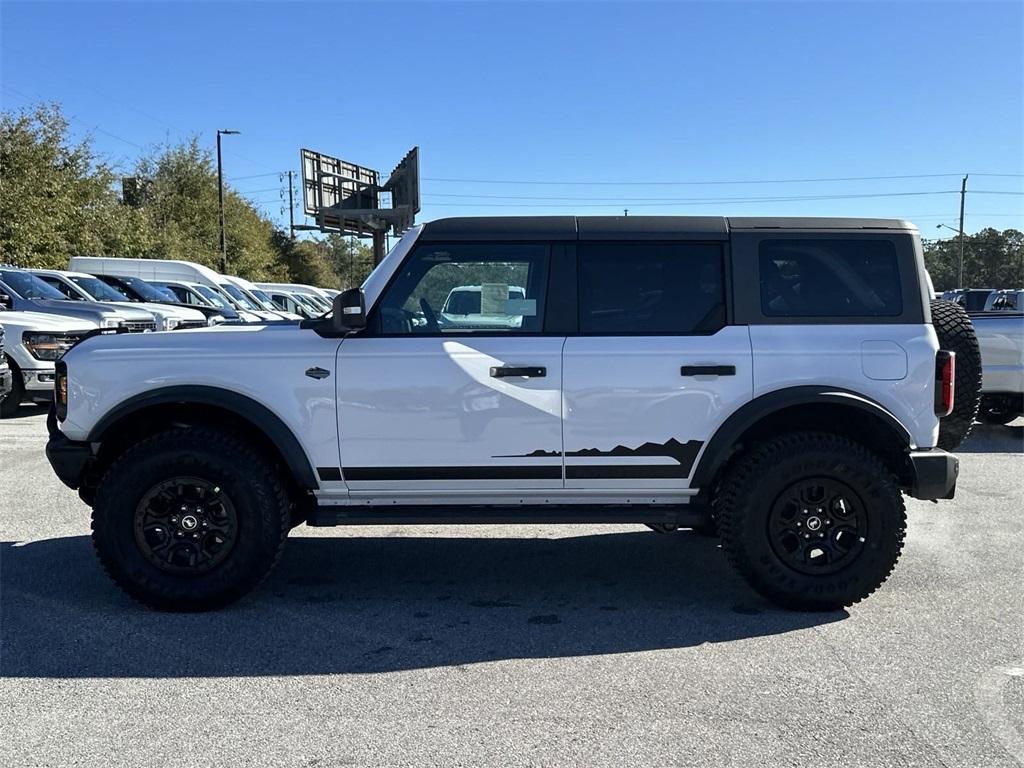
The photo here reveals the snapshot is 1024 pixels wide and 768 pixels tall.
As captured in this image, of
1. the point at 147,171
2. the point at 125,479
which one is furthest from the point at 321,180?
the point at 125,479

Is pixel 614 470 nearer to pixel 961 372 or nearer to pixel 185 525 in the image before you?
pixel 961 372

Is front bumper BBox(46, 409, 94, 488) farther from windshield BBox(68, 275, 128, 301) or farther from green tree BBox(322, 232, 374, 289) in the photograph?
green tree BBox(322, 232, 374, 289)

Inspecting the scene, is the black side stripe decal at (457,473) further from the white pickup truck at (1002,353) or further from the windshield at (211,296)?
the windshield at (211,296)

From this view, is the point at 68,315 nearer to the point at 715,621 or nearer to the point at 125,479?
the point at 125,479

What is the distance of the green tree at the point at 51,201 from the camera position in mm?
23641

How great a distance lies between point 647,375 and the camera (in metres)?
4.29

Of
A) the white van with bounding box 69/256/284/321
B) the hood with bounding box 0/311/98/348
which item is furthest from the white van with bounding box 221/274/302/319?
the hood with bounding box 0/311/98/348

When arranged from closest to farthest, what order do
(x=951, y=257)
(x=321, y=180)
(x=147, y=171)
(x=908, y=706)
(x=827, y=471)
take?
(x=908, y=706), (x=827, y=471), (x=321, y=180), (x=147, y=171), (x=951, y=257)

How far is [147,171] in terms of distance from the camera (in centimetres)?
4262

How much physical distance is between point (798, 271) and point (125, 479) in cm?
→ 350

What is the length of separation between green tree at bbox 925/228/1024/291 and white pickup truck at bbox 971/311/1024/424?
228ft

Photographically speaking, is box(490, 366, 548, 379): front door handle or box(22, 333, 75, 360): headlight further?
box(22, 333, 75, 360): headlight

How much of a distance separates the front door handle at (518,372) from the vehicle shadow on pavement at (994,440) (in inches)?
238

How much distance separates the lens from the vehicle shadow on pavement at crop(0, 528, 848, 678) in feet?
12.5
